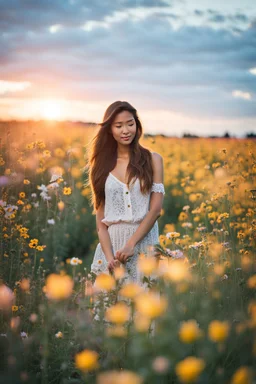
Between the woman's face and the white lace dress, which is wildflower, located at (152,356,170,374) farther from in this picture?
the woman's face

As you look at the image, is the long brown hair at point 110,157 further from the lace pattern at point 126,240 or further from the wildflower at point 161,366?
the wildflower at point 161,366

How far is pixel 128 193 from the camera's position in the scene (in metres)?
3.15

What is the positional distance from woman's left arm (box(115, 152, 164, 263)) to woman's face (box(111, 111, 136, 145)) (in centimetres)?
24

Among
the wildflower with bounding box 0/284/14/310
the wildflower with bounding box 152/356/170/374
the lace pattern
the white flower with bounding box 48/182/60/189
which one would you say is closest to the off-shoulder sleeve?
the lace pattern

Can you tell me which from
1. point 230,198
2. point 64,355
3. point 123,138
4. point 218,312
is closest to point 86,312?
point 64,355

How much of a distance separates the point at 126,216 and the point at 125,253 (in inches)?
13.5

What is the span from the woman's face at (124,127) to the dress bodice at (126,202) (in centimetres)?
31

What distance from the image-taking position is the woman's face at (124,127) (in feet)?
10.4

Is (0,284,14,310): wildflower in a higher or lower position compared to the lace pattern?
lower

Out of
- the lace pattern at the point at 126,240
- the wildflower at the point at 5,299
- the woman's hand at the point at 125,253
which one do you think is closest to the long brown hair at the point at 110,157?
the lace pattern at the point at 126,240

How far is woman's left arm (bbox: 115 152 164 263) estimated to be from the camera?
2.90 m

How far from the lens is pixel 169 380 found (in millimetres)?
1886

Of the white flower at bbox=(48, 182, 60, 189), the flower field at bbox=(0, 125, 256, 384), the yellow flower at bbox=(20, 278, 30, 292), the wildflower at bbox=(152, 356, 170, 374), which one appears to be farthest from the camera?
the white flower at bbox=(48, 182, 60, 189)

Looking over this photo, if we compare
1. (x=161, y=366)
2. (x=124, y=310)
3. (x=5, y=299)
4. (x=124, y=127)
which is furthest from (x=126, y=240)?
(x=161, y=366)
